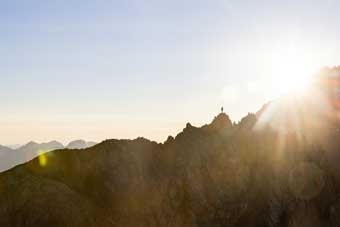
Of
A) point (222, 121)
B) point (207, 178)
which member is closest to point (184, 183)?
point (207, 178)

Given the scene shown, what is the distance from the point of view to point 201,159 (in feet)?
277

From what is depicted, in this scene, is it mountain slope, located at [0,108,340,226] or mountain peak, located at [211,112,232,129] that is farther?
mountain peak, located at [211,112,232,129]

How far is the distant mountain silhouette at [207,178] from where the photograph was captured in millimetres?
71312

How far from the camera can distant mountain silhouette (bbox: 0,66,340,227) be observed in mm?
71312

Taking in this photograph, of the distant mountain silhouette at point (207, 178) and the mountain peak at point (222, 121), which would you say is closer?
the distant mountain silhouette at point (207, 178)

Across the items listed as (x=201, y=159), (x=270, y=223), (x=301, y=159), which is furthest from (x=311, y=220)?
(x=201, y=159)

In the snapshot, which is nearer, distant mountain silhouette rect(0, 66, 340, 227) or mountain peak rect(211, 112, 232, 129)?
distant mountain silhouette rect(0, 66, 340, 227)

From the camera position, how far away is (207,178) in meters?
81.2

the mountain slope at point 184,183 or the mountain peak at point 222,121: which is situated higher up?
the mountain peak at point 222,121

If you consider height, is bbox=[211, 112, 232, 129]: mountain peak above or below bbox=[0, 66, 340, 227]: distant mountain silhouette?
above

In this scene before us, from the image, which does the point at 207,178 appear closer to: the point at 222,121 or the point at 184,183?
the point at 184,183

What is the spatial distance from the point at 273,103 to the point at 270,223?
95.8 feet

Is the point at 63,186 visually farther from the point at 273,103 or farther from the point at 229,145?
the point at 273,103

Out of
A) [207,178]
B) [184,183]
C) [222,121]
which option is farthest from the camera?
[222,121]
